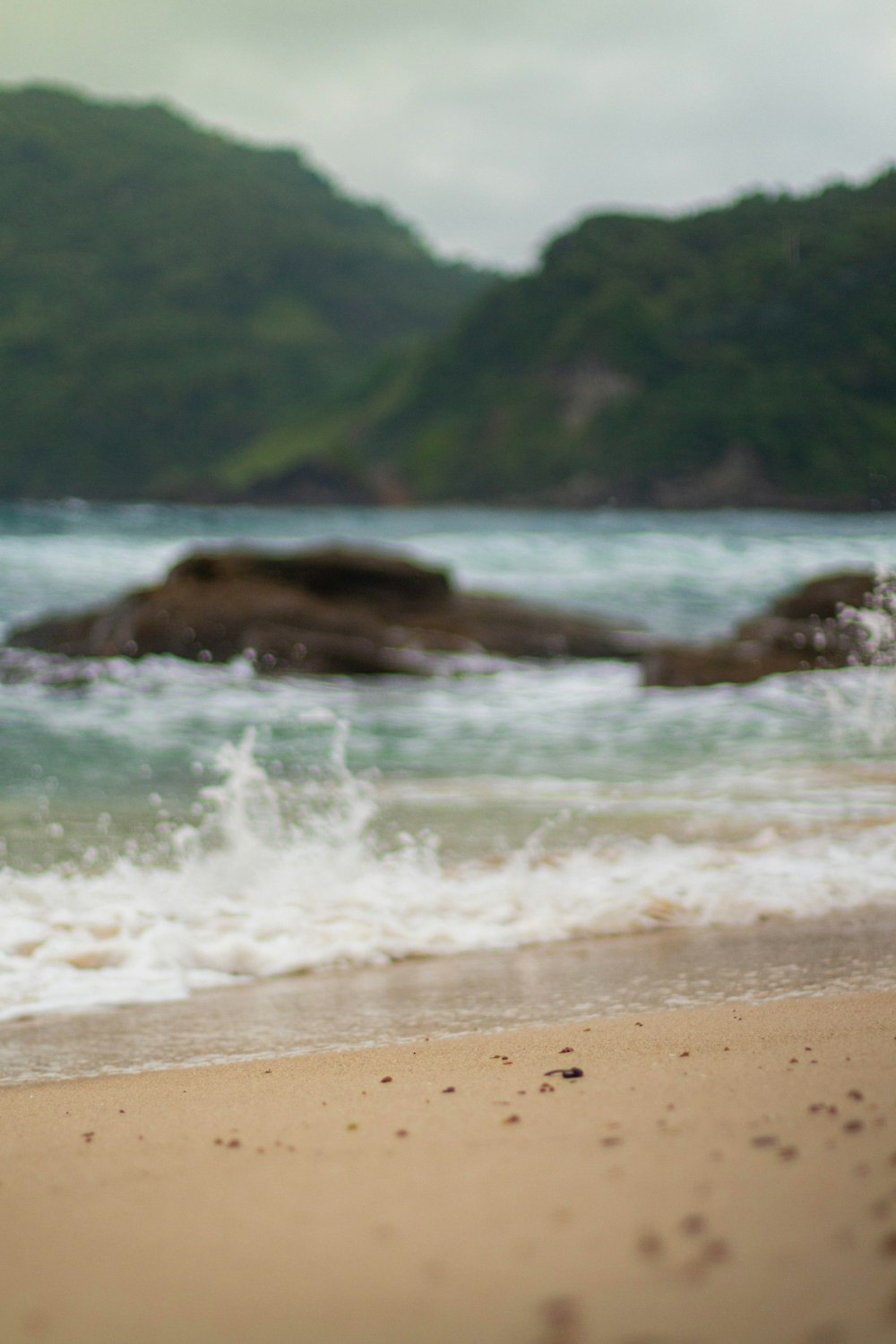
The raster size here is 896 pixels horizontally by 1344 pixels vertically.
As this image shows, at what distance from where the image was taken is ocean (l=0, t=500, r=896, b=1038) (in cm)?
470

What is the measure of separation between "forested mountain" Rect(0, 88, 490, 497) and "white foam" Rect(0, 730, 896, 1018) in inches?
762

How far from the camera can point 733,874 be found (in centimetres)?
543

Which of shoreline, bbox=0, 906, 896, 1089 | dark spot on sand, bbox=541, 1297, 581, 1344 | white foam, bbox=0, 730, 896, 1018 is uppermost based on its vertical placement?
dark spot on sand, bbox=541, 1297, 581, 1344

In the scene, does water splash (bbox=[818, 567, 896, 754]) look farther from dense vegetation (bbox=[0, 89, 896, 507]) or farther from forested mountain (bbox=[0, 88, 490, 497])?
forested mountain (bbox=[0, 88, 490, 497])

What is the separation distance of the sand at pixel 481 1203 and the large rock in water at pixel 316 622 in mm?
11231

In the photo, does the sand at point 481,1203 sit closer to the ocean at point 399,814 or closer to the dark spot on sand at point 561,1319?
the dark spot on sand at point 561,1319

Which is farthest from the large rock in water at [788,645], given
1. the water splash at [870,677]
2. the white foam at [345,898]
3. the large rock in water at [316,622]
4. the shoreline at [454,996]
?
the shoreline at [454,996]

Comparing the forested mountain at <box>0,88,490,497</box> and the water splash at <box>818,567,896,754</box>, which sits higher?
the forested mountain at <box>0,88,490,497</box>

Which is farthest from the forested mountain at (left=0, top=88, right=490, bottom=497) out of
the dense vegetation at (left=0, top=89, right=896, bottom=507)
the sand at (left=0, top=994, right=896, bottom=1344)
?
the sand at (left=0, top=994, right=896, bottom=1344)

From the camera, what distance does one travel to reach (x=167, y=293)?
62000mm

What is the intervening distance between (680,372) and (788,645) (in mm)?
57698

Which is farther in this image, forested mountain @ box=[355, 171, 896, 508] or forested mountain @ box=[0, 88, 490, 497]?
forested mountain @ box=[0, 88, 490, 497]

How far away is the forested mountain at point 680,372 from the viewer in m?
29.0

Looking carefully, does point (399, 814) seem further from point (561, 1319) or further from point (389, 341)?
point (389, 341)
